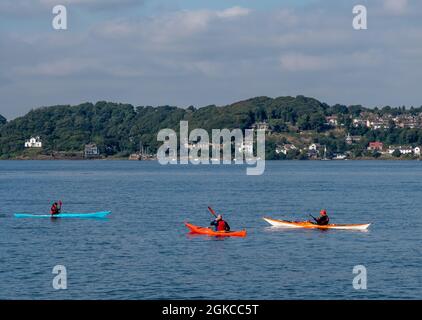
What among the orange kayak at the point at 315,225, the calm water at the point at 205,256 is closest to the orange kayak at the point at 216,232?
the calm water at the point at 205,256

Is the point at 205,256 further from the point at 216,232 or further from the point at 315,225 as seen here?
the point at 315,225

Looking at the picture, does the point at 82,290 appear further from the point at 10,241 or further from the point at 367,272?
the point at 10,241

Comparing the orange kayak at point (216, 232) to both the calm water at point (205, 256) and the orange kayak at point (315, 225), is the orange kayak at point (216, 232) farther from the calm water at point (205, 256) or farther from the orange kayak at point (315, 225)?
the orange kayak at point (315, 225)

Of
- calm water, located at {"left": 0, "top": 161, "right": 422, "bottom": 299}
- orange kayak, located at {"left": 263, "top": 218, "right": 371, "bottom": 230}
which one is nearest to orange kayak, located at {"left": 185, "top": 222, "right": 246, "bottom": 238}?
calm water, located at {"left": 0, "top": 161, "right": 422, "bottom": 299}

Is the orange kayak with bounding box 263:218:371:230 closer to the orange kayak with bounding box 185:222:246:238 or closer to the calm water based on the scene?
the calm water

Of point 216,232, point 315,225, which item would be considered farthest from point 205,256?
point 315,225

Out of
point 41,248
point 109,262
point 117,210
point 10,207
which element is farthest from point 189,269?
point 10,207

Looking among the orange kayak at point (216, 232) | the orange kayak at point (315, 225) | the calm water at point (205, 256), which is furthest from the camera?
the orange kayak at point (315, 225)

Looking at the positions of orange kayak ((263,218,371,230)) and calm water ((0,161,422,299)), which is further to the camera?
orange kayak ((263,218,371,230))

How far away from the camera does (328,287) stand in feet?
153

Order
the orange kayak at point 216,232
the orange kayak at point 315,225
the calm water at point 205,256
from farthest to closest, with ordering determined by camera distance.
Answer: the orange kayak at point 315,225 < the orange kayak at point 216,232 < the calm water at point 205,256

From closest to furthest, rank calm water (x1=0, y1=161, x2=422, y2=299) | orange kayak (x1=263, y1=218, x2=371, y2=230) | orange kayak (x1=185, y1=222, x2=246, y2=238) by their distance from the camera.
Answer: calm water (x1=0, y1=161, x2=422, y2=299), orange kayak (x1=185, y1=222, x2=246, y2=238), orange kayak (x1=263, y1=218, x2=371, y2=230)

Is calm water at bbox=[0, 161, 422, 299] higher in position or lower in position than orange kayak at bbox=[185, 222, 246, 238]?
lower
